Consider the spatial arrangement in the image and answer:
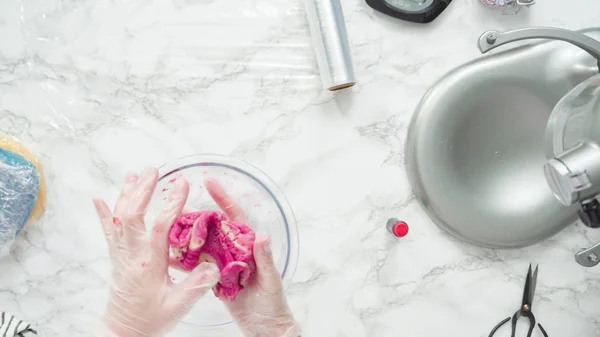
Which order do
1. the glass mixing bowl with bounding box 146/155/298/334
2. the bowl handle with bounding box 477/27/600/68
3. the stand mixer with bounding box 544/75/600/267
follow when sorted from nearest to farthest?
the stand mixer with bounding box 544/75/600/267 < the bowl handle with bounding box 477/27/600/68 < the glass mixing bowl with bounding box 146/155/298/334

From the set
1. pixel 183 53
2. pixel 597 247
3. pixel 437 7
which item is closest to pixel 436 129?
pixel 437 7

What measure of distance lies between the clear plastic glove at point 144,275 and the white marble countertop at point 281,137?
169 mm

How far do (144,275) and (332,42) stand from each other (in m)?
0.50

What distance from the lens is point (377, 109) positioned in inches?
40.2

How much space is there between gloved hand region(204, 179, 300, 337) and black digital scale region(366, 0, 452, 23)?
45cm

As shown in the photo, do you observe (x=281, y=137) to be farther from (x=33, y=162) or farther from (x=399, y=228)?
(x=33, y=162)

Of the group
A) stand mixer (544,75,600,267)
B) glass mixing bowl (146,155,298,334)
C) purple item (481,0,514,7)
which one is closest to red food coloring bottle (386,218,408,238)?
glass mixing bowl (146,155,298,334)

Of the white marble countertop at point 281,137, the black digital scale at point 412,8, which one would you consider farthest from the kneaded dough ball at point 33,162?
the black digital scale at point 412,8

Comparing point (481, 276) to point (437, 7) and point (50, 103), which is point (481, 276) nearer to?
point (437, 7)

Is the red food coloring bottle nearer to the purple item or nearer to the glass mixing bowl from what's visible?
the glass mixing bowl

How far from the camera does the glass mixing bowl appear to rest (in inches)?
37.4

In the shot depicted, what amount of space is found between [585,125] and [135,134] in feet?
2.37

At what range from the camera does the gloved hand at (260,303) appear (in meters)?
0.84

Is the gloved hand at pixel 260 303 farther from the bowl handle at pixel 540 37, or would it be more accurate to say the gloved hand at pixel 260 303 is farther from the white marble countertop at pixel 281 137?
the bowl handle at pixel 540 37
